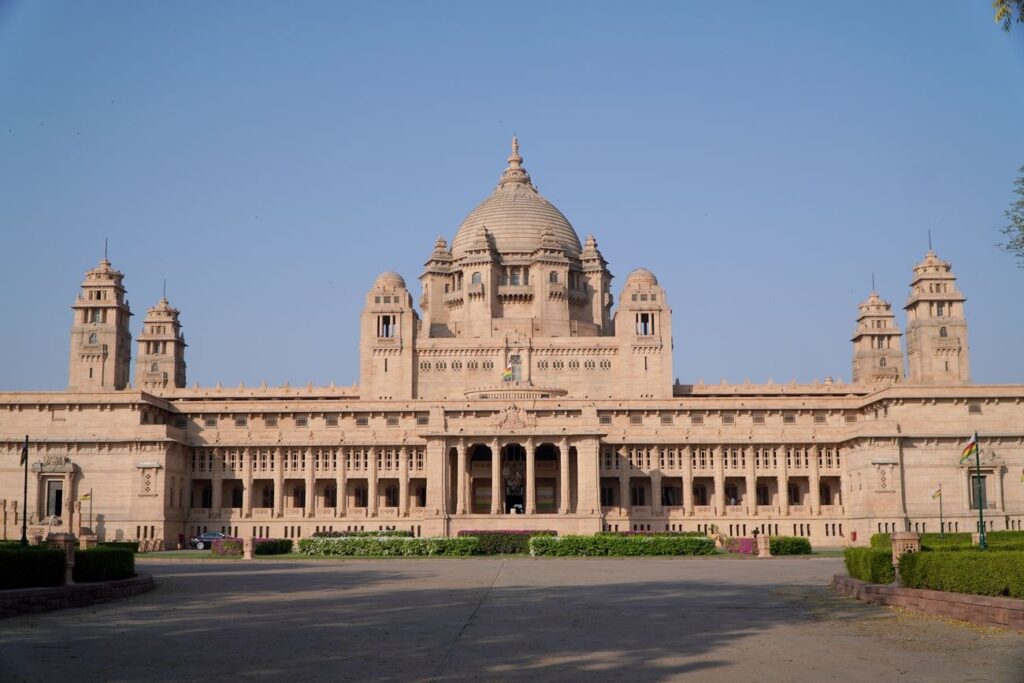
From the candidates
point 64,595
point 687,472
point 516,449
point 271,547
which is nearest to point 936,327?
point 687,472

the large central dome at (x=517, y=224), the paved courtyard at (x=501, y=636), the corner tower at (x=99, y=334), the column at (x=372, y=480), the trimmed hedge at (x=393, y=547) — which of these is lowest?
the paved courtyard at (x=501, y=636)

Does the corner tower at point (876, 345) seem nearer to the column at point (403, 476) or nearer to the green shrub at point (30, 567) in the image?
the column at point (403, 476)

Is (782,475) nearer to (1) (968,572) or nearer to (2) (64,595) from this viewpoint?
(1) (968,572)

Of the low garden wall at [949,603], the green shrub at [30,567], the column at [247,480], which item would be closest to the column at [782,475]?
the column at [247,480]

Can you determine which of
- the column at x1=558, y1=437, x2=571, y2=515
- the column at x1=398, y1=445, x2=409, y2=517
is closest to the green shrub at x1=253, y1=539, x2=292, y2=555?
the column at x1=558, y1=437, x2=571, y2=515

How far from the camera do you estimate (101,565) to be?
109 feet

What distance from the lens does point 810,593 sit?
32906 millimetres

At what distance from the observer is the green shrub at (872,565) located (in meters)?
30.7

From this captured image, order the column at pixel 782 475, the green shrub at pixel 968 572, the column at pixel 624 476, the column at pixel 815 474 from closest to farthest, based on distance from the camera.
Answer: the green shrub at pixel 968 572 < the column at pixel 624 476 < the column at pixel 815 474 < the column at pixel 782 475

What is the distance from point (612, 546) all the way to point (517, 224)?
62594 mm

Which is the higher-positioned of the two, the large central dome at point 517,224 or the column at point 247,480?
the large central dome at point 517,224

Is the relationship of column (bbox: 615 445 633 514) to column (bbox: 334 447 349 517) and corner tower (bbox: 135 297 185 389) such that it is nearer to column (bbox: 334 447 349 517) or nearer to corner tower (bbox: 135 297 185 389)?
column (bbox: 334 447 349 517)

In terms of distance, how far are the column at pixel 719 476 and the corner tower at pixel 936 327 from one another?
31.1 meters

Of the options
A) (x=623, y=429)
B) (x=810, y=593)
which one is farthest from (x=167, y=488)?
(x=810, y=593)
